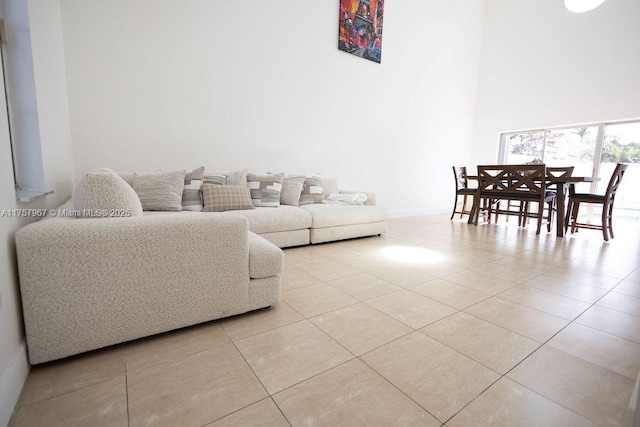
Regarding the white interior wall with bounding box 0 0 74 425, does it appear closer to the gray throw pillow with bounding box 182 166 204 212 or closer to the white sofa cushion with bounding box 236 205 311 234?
the gray throw pillow with bounding box 182 166 204 212

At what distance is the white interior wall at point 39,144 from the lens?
95 cm

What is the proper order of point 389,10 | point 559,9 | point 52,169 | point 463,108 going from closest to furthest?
point 52,169
point 389,10
point 559,9
point 463,108

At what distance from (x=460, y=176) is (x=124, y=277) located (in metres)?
5.19

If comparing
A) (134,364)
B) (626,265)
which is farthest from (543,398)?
(626,265)

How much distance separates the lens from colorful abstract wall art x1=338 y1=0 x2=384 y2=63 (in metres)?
4.25

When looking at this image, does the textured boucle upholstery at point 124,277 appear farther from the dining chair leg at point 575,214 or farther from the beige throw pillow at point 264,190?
the dining chair leg at point 575,214

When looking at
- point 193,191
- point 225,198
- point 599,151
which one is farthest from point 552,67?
point 193,191

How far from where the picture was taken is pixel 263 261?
1535 mm

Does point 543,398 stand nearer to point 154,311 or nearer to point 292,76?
point 154,311

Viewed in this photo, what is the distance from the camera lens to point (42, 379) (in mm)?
1058

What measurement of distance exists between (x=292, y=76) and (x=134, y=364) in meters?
3.68

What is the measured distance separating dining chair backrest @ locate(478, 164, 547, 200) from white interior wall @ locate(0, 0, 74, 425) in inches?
187

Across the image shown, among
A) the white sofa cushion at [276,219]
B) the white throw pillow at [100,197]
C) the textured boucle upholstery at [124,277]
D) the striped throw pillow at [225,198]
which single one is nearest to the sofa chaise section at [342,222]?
the white sofa cushion at [276,219]

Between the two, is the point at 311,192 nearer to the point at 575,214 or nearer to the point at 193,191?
the point at 193,191
